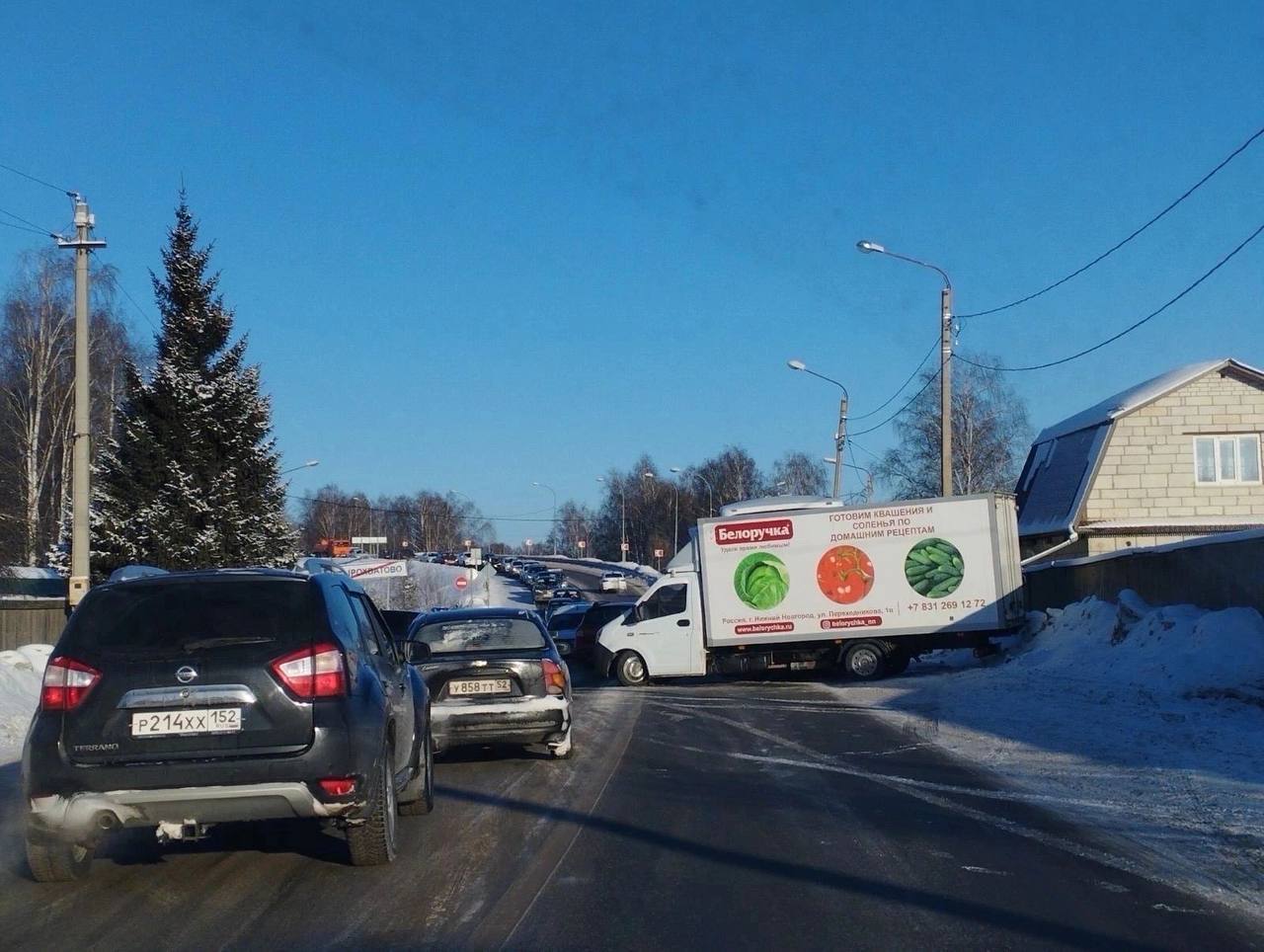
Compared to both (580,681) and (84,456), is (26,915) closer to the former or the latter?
(84,456)

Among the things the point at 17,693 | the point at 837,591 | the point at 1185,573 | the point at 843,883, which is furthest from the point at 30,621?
the point at 843,883

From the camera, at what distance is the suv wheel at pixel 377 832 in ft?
24.4

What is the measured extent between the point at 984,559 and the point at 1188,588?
535 centimetres

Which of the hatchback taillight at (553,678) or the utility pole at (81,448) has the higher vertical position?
the utility pole at (81,448)

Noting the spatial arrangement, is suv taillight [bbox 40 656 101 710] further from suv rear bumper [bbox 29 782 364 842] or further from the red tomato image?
the red tomato image

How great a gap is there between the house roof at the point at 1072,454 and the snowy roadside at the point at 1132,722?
10.9 m

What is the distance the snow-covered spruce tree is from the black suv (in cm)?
2728

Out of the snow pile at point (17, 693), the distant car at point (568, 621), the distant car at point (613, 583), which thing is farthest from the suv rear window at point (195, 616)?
the distant car at point (613, 583)

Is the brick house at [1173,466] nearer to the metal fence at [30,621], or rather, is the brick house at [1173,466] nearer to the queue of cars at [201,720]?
the metal fence at [30,621]

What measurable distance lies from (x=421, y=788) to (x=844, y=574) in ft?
54.3

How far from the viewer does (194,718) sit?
689 centimetres

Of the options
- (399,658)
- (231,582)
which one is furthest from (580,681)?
(231,582)

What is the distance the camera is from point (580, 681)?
2766 centimetres

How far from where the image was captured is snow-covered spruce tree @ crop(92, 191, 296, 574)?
33.6 m
